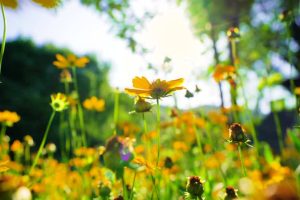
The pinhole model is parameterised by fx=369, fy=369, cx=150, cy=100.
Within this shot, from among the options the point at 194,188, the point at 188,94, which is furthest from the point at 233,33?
the point at 194,188

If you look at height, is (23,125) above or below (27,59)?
below

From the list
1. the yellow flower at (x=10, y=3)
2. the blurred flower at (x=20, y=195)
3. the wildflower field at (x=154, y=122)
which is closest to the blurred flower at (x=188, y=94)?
the wildflower field at (x=154, y=122)

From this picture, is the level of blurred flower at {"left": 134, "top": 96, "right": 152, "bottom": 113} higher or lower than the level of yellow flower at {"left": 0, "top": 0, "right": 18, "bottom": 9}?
lower

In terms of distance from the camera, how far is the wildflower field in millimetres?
969

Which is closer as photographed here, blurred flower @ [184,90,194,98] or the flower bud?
the flower bud

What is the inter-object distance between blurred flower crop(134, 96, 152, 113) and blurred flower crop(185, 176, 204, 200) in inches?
8.6

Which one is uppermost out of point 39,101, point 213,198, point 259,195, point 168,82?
point 39,101

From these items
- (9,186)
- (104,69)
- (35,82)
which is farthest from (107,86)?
(9,186)

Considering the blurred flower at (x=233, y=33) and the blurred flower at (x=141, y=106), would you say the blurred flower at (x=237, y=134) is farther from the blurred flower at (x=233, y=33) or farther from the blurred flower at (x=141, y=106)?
the blurred flower at (x=233, y=33)

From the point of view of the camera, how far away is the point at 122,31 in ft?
9.77

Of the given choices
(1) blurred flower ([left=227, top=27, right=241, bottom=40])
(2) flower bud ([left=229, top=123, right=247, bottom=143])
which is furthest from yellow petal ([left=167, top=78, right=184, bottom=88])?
(1) blurred flower ([left=227, top=27, right=241, bottom=40])

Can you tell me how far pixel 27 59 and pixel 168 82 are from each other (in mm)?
11930

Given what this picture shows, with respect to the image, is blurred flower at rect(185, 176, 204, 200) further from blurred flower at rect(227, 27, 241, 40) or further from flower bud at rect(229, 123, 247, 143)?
blurred flower at rect(227, 27, 241, 40)

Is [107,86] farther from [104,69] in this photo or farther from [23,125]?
[23,125]
